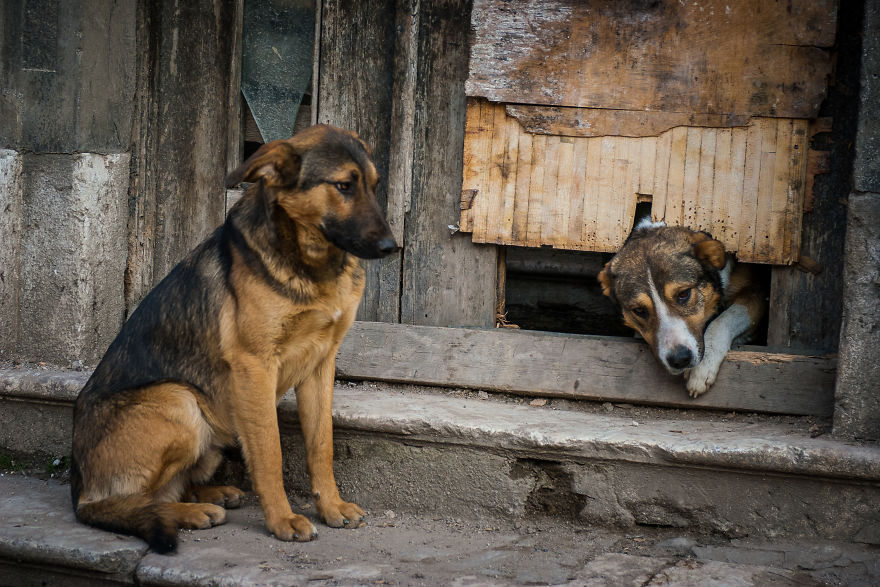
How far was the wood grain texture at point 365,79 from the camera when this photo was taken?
5.00 m

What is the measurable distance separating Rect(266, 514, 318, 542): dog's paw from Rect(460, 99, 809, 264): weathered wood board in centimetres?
202

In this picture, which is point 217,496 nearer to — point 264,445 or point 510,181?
point 264,445

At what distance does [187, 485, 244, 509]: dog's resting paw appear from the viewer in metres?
4.13

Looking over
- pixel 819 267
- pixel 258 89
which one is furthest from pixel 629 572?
pixel 258 89

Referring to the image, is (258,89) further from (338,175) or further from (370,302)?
(338,175)

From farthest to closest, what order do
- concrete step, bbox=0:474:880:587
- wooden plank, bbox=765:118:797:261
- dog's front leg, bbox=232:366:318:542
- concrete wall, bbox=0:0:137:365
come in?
1. concrete wall, bbox=0:0:137:365
2. wooden plank, bbox=765:118:797:261
3. dog's front leg, bbox=232:366:318:542
4. concrete step, bbox=0:474:880:587

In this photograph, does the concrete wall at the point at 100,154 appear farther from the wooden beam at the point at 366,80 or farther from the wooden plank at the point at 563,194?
the wooden plank at the point at 563,194

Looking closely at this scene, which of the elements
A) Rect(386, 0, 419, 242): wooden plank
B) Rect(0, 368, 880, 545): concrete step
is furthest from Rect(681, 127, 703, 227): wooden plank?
Rect(386, 0, 419, 242): wooden plank

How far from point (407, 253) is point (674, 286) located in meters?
1.60

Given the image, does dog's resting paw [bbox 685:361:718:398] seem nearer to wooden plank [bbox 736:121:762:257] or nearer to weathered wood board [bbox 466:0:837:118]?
wooden plank [bbox 736:121:762:257]

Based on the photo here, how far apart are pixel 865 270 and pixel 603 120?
1628 millimetres

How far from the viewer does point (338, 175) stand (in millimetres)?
3443

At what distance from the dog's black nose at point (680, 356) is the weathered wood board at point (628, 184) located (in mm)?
864

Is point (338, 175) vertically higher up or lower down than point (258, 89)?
lower down
